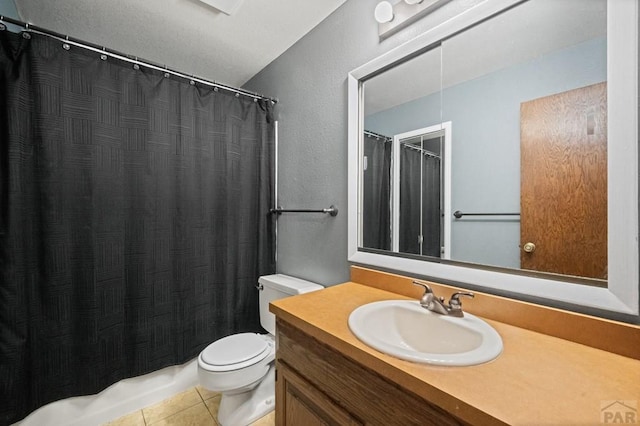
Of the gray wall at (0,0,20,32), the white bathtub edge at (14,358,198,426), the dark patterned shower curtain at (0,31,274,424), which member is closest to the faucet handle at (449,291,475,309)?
the dark patterned shower curtain at (0,31,274,424)

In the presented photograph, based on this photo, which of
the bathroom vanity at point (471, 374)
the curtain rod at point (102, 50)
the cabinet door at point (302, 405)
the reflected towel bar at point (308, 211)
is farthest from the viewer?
the reflected towel bar at point (308, 211)

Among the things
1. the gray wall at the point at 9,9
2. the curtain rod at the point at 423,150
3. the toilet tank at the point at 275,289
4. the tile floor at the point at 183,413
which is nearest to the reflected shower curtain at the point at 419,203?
the curtain rod at the point at 423,150

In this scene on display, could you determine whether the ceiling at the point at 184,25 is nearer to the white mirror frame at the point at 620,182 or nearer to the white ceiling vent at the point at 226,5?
the white ceiling vent at the point at 226,5

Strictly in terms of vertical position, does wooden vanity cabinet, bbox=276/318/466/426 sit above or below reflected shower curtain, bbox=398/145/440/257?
below

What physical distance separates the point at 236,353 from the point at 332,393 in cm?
85

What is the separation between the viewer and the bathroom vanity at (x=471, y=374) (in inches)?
19.5

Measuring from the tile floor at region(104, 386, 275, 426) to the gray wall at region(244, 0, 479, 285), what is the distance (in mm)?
902

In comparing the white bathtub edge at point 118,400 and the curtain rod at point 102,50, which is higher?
the curtain rod at point 102,50

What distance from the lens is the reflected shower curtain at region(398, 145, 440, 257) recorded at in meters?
1.11

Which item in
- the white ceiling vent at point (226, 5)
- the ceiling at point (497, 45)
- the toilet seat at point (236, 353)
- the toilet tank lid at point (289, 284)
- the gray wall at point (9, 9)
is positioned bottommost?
the toilet seat at point (236, 353)

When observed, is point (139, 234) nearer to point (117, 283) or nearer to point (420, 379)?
point (117, 283)

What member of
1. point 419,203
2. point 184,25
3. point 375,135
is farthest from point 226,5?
point 419,203

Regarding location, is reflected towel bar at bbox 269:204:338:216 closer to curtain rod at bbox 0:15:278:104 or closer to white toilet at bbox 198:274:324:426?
white toilet at bbox 198:274:324:426

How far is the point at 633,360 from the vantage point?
647mm
